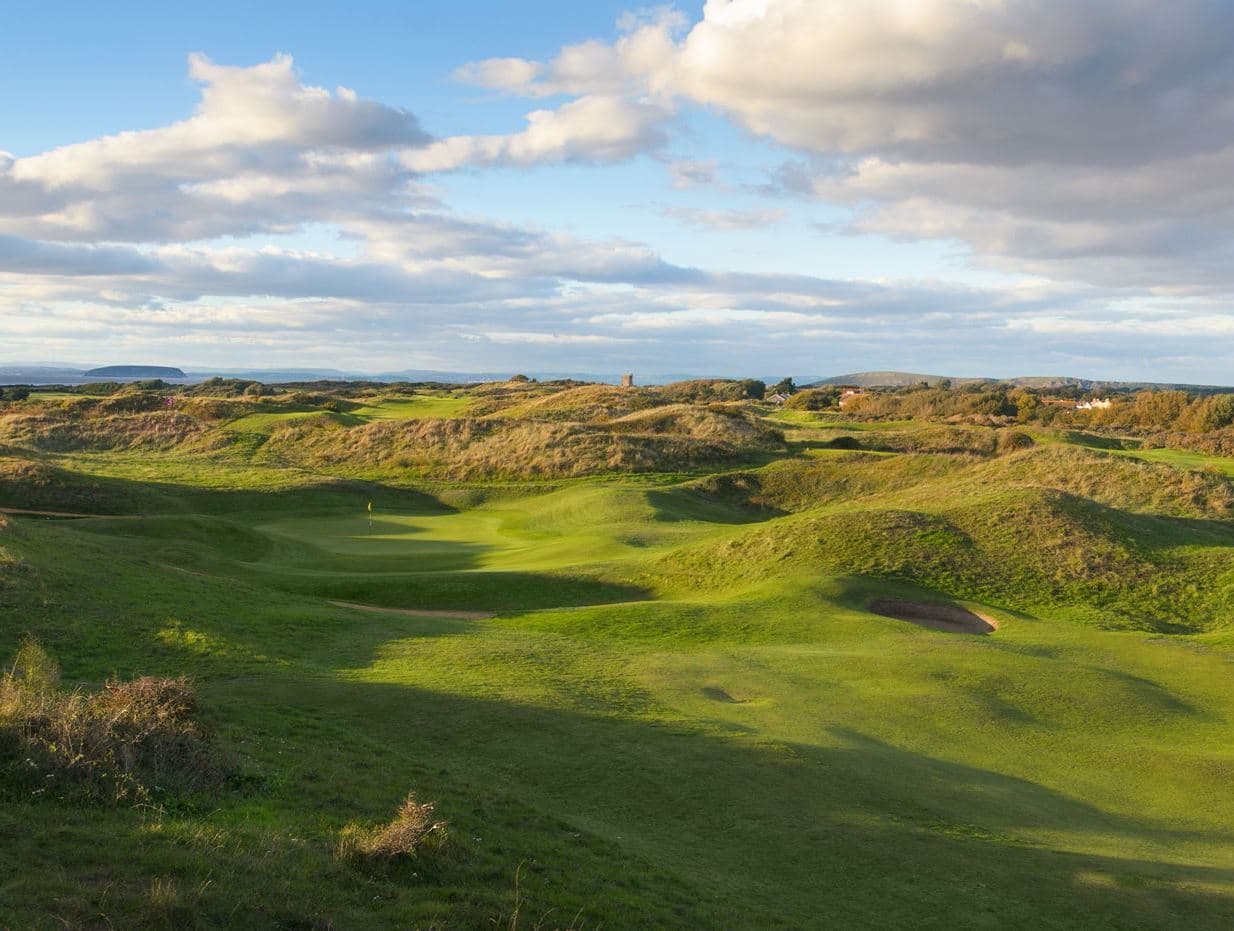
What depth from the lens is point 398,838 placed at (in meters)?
9.58

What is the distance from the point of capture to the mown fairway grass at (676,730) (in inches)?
373

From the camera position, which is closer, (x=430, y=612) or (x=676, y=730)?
(x=676, y=730)

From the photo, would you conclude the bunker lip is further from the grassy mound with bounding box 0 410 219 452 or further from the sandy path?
the grassy mound with bounding box 0 410 219 452

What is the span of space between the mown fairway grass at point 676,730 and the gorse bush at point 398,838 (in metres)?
→ 0.15

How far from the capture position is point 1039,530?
Result: 37.2 meters

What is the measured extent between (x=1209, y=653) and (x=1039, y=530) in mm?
12922

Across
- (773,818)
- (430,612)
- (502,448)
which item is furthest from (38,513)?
(773,818)

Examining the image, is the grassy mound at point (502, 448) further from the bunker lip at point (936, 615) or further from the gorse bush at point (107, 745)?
the gorse bush at point (107, 745)

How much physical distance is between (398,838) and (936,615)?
2484 cm

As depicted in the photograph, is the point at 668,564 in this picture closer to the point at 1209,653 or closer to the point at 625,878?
the point at 1209,653

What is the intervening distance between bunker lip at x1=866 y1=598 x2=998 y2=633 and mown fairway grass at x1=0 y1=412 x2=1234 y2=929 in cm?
65

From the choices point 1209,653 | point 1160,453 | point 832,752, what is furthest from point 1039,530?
point 1160,453

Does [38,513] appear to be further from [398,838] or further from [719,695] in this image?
[398,838]

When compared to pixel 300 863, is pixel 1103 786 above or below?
below
